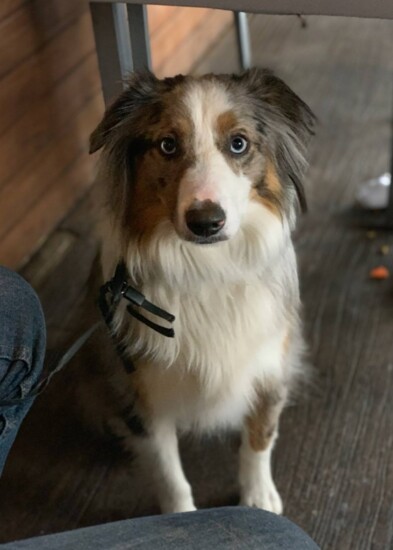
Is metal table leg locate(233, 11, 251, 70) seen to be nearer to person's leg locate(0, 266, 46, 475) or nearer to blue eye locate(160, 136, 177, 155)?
blue eye locate(160, 136, 177, 155)

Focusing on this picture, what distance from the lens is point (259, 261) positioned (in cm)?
135

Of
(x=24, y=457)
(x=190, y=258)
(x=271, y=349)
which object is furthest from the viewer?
(x=24, y=457)

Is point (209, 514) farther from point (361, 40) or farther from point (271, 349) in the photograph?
point (361, 40)

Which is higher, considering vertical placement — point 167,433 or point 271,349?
point 271,349

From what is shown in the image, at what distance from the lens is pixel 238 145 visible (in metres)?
1.26

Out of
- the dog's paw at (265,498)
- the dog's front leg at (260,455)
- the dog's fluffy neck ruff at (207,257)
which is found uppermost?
the dog's fluffy neck ruff at (207,257)

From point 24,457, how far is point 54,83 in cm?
115

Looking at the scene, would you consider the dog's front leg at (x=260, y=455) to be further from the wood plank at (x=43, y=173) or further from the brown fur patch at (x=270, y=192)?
the wood plank at (x=43, y=173)

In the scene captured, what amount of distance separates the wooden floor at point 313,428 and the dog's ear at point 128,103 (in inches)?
28.8

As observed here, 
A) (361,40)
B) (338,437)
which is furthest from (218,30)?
(338,437)

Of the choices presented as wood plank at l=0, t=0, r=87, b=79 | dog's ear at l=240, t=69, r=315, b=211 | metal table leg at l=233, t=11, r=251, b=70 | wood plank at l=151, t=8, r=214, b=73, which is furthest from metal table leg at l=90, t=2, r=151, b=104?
wood plank at l=151, t=8, r=214, b=73

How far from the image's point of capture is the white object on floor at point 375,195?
2418mm

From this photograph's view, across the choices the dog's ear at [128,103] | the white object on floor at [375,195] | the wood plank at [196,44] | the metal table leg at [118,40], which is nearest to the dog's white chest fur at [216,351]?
the dog's ear at [128,103]

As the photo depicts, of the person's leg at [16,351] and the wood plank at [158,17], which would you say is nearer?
the person's leg at [16,351]
